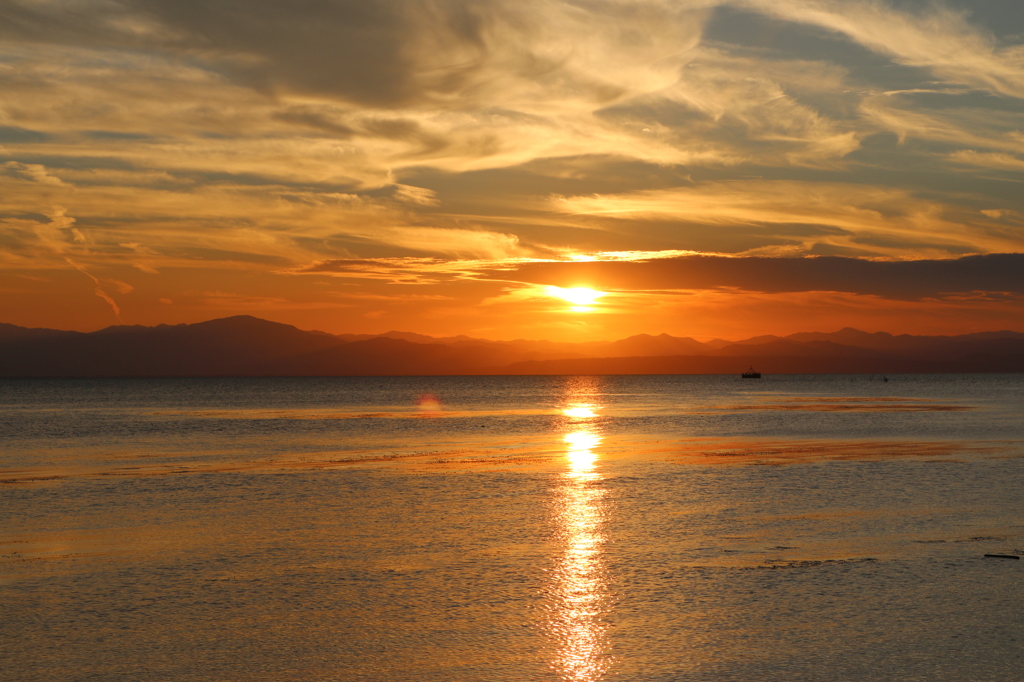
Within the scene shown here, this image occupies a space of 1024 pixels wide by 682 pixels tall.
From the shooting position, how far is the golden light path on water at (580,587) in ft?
37.7

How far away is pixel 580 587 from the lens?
15.4 metres

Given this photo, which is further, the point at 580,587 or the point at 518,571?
the point at 518,571

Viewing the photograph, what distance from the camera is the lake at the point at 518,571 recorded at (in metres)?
11.7

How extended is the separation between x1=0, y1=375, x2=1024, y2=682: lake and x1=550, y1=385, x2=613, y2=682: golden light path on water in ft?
0.23

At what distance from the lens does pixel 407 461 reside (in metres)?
41.1

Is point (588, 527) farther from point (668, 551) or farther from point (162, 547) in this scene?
point (162, 547)

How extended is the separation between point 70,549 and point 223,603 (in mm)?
6997

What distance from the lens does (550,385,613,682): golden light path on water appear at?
37.7 feet

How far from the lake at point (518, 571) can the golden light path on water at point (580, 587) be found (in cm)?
7

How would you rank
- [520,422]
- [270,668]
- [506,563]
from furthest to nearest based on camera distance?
[520,422] < [506,563] < [270,668]

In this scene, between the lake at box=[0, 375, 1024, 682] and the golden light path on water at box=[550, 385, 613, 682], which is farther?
the lake at box=[0, 375, 1024, 682]

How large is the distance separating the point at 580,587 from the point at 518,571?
1.76 m

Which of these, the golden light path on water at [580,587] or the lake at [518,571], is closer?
the golden light path on water at [580,587]

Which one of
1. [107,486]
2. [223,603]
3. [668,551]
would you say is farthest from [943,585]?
[107,486]
